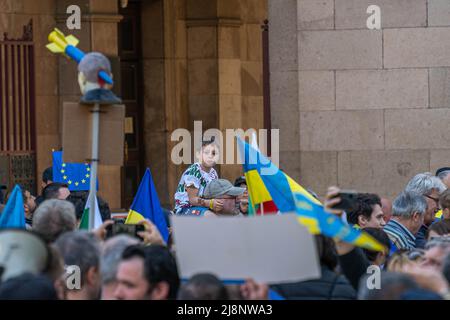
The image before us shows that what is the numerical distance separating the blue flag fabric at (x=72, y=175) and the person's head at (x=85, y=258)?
6.01m

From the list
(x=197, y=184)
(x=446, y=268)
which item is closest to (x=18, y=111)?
(x=197, y=184)

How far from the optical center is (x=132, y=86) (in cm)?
2111

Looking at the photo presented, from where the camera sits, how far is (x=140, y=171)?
21094 mm

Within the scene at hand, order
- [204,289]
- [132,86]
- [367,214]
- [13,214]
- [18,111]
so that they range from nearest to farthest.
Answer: [204,289], [13,214], [367,214], [18,111], [132,86]

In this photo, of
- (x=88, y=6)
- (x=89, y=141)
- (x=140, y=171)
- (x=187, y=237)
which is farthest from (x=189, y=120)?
(x=187, y=237)

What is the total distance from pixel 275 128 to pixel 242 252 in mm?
7980

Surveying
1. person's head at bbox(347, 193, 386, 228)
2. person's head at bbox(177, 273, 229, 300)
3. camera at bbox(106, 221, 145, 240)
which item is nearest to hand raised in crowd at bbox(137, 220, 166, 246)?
camera at bbox(106, 221, 145, 240)

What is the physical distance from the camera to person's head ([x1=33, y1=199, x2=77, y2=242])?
8211 mm

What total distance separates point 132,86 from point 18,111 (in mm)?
3339

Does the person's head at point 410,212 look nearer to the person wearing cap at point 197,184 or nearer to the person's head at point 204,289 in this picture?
the person wearing cap at point 197,184

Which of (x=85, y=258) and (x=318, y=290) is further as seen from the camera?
(x=318, y=290)

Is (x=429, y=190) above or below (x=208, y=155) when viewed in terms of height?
below

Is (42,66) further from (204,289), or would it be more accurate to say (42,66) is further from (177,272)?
(204,289)

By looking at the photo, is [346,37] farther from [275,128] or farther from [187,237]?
[187,237]
